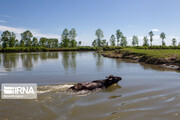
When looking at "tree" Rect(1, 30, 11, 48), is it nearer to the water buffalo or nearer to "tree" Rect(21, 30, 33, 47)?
"tree" Rect(21, 30, 33, 47)

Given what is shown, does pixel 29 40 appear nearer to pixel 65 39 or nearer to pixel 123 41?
pixel 65 39

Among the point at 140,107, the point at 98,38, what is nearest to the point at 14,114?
the point at 140,107

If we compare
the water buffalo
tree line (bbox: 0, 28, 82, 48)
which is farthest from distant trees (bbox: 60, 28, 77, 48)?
the water buffalo

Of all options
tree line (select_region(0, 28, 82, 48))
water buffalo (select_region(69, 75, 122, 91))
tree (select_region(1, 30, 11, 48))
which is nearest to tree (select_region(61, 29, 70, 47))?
tree line (select_region(0, 28, 82, 48))

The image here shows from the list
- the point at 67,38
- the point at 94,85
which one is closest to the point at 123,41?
the point at 67,38

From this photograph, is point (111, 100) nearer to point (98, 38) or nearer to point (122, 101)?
point (122, 101)

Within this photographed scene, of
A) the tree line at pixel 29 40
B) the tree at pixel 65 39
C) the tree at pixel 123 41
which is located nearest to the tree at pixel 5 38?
the tree line at pixel 29 40

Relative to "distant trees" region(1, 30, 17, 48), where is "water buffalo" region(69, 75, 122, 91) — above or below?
below

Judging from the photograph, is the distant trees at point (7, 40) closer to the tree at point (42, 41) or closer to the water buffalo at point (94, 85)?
the tree at point (42, 41)

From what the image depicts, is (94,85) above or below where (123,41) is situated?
below

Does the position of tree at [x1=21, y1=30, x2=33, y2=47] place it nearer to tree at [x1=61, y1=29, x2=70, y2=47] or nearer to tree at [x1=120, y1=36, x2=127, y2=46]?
tree at [x1=61, y1=29, x2=70, y2=47]

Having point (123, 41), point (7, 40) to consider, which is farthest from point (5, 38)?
point (123, 41)

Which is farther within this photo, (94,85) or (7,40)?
(7,40)

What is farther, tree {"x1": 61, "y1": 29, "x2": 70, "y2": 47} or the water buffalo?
tree {"x1": 61, "y1": 29, "x2": 70, "y2": 47}
